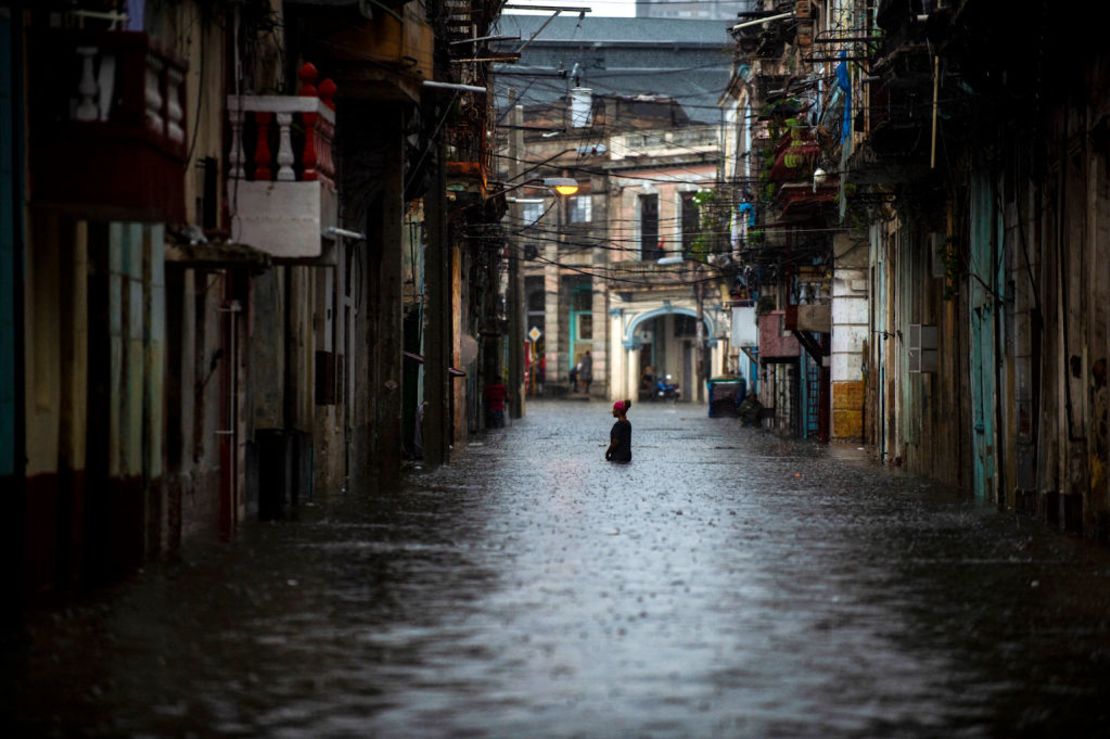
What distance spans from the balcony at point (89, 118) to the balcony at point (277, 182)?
6171 mm

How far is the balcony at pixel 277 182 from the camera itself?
18297mm

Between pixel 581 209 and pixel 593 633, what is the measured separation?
73841 millimetres

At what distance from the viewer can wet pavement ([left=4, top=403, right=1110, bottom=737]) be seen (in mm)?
7902

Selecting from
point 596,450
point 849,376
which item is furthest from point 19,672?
point 849,376

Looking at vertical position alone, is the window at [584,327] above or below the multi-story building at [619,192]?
below

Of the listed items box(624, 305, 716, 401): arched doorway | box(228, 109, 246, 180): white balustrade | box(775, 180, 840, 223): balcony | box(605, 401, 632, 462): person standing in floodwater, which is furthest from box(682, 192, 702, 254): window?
box(228, 109, 246, 180): white balustrade

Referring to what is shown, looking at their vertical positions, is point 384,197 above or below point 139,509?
above

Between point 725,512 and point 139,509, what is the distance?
7174 millimetres

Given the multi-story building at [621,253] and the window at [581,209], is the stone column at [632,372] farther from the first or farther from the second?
the window at [581,209]

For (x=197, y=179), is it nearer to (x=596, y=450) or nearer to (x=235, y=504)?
(x=235, y=504)

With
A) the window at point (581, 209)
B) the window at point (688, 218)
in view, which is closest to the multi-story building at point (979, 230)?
the window at point (688, 218)

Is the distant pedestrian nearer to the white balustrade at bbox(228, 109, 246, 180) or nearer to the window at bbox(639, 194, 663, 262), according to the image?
the window at bbox(639, 194, 663, 262)

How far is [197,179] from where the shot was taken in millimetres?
17141

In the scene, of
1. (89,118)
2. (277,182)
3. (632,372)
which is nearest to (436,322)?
(277,182)
